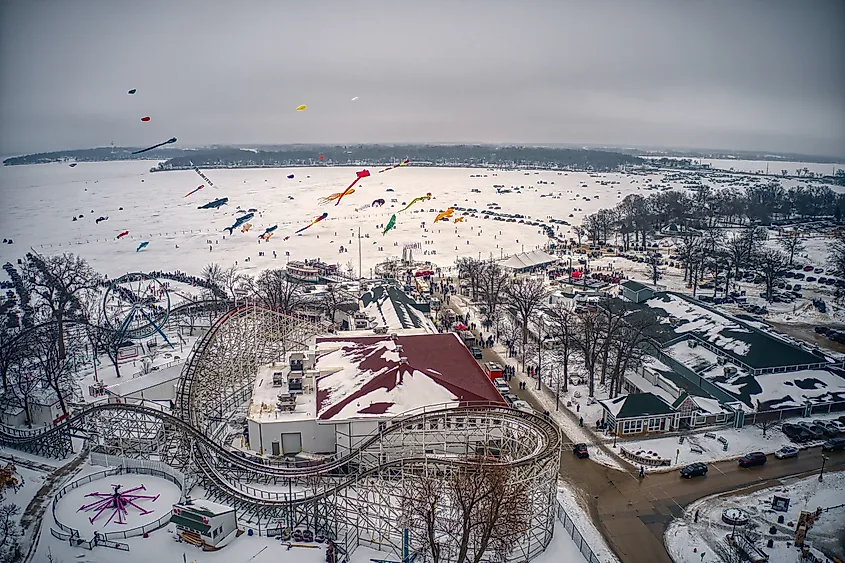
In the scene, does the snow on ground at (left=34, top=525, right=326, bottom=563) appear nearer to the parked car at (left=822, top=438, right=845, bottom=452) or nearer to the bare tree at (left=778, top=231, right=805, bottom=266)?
the parked car at (left=822, top=438, right=845, bottom=452)

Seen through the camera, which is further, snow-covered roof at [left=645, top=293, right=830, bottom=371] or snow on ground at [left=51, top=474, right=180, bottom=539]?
snow-covered roof at [left=645, top=293, right=830, bottom=371]

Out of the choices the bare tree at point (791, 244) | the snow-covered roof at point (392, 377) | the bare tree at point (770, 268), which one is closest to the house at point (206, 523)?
the snow-covered roof at point (392, 377)

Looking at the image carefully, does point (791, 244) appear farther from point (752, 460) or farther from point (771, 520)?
point (771, 520)

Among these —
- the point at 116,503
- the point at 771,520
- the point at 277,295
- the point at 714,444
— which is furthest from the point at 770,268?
the point at 116,503

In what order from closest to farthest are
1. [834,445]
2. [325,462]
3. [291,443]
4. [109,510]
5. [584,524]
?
1. [584,524]
2. [109,510]
3. [325,462]
4. [291,443]
5. [834,445]

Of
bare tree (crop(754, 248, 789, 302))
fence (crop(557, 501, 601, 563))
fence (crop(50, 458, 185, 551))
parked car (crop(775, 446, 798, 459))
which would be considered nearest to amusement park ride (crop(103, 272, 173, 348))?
A: fence (crop(50, 458, 185, 551))

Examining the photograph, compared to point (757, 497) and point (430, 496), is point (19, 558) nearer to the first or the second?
point (430, 496)
